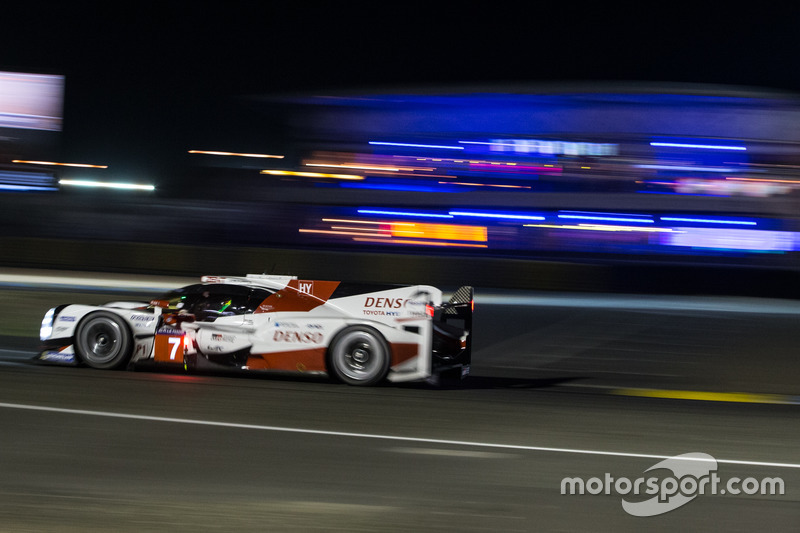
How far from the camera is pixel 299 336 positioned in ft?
30.1

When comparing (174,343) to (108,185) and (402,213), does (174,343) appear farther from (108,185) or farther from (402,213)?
(108,185)

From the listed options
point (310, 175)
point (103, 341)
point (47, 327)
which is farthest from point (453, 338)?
point (310, 175)

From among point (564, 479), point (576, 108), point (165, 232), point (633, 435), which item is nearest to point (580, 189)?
point (576, 108)

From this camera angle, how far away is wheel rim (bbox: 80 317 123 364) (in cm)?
945

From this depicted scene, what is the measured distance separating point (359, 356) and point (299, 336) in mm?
647

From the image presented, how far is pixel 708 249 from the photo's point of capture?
83.0 ft

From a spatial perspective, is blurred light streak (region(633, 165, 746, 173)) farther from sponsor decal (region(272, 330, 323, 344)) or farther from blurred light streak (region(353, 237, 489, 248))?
sponsor decal (region(272, 330, 323, 344))

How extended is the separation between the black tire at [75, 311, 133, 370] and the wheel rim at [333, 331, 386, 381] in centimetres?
224

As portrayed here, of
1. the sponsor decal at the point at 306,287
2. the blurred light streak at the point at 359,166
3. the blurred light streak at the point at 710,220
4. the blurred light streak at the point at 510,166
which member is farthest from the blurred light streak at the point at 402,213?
the sponsor decal at the point at 306,287

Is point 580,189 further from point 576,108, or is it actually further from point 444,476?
point 444,476

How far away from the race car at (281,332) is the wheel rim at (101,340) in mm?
11

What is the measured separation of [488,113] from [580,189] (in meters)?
3.65

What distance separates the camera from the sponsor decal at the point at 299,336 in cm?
917

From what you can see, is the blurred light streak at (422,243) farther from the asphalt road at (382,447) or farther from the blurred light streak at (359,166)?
the asphalt road at (382,447)
